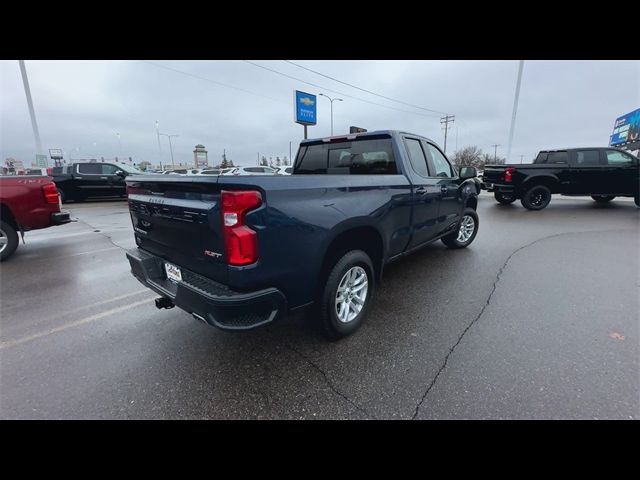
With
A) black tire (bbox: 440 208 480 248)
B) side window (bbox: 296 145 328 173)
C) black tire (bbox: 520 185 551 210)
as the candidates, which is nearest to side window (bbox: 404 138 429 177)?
side window (bbox: 296 145 328 173)

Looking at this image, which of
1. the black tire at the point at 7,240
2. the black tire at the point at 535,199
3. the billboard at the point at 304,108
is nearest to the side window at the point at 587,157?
the black tire at the point at 535,199

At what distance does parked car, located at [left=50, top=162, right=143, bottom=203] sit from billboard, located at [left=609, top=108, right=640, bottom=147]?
155ft

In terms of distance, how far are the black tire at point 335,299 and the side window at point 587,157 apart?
11.8 m

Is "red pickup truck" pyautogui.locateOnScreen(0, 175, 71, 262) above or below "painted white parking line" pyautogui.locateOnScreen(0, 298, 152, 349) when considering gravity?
above

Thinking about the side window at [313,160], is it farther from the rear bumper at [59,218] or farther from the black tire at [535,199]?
the black tire at [535,199]

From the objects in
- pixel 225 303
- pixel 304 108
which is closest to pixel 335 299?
pixel 225 303

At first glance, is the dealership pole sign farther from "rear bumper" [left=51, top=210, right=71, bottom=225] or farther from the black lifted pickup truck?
"rear bumper" [left=51, top=210, right=71, bottom=225]

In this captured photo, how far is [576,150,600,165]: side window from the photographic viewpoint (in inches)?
404

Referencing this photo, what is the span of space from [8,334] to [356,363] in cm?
353

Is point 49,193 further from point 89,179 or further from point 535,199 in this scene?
point 535,199

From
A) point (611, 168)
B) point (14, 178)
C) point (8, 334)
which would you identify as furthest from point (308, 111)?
point (8, 334)

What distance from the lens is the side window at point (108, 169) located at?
1417 centimetres

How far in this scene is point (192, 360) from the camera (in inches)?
99.8
